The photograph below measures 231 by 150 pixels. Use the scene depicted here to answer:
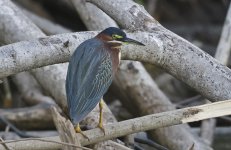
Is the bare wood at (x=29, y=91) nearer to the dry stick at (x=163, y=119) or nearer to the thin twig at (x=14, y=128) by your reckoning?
the thin twig at (x=14, y=128)

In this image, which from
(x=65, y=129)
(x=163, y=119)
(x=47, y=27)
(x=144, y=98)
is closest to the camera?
(x=65, y=129)

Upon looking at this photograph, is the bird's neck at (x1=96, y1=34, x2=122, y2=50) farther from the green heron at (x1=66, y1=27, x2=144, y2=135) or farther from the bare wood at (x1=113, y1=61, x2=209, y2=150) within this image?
the bare wood at (x1=113, y1=61, x2=209, y2=150)

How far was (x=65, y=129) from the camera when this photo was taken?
2.96 m

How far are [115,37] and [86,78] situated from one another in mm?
264

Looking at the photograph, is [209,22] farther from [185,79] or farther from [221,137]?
[185,79]

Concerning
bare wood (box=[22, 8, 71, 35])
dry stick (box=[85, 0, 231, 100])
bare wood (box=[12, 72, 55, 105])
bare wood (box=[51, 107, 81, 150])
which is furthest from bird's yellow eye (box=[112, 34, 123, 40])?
bare wood (box=[22, 8, 71, 35])

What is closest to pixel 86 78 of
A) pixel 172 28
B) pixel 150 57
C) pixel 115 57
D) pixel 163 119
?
pixel 115 57

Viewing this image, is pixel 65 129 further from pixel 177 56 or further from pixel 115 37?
pixel 177 56

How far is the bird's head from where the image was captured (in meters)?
3.53

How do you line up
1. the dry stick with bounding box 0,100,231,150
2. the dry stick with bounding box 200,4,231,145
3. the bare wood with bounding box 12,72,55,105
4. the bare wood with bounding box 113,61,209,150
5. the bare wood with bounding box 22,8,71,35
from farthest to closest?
1. the bare wood with bounding box 22,8,71,35
2. the bare wood with bounding box 12,72,55,105
3. the dry stick with bounding box 200,4,231,145
4. the bare wood with bounding box 113,61,209,150
5. the dry stick with bounding box 0,100,231,150

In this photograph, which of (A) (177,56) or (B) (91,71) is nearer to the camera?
(B) (91,71)

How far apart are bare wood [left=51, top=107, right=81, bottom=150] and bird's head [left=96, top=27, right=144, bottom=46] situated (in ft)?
2.29

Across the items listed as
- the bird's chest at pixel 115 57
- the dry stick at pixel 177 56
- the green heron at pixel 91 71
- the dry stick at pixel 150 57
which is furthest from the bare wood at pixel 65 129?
the dry stick at pixel 177 56

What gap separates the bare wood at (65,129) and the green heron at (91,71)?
0.30m
